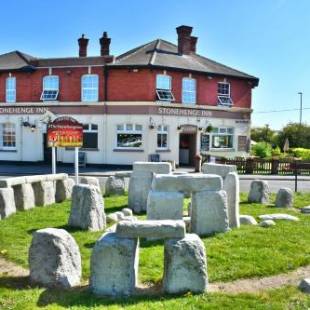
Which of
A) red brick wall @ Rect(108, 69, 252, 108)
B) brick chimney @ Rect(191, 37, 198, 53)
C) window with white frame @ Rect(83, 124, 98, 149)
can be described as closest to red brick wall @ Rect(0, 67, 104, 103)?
red brick wall @ Rect(108, 69, 252, 108)

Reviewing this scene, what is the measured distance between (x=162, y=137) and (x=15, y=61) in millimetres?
12098

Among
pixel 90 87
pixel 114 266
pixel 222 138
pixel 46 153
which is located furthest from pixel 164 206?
pixel 222 138

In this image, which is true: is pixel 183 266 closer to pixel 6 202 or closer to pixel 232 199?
pixel 232 199

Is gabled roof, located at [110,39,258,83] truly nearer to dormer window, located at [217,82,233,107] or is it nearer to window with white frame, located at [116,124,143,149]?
dormer window, located at [217,82,233,107]

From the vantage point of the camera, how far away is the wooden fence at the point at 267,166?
2619 centimetres

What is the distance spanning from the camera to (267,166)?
87.0 ft

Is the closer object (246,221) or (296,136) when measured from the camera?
(246,221)

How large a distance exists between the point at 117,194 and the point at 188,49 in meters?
19.9

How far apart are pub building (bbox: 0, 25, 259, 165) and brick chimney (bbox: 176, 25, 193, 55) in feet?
0.22

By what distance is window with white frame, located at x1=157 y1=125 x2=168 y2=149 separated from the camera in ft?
92.2

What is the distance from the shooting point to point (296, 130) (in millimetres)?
50344

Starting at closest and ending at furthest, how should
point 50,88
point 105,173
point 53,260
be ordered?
point 53,260
point 105,173
point 50,88

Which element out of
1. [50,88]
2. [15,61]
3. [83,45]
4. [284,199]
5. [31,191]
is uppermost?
[83,45]

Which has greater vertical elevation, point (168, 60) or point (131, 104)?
point (168, 60)
